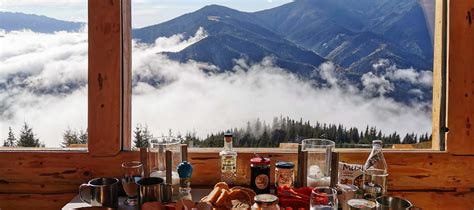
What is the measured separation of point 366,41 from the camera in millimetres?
2549

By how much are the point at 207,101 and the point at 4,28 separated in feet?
3.27

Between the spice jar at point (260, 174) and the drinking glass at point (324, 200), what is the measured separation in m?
0.42

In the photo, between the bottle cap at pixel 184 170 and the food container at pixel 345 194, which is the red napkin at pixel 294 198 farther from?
the bottle cap at pixel 184 170

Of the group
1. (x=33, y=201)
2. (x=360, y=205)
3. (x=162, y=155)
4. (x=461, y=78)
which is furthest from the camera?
(x=33, y=201)

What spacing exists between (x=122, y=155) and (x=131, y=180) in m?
0.34

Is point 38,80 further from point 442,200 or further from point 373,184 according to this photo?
point 442,200

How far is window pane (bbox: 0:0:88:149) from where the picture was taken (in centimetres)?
251

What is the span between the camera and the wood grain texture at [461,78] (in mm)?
2375

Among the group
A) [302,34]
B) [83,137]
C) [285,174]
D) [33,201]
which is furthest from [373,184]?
[33,201]

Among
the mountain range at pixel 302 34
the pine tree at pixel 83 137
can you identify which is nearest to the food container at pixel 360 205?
the mountain range at pixel 302 34

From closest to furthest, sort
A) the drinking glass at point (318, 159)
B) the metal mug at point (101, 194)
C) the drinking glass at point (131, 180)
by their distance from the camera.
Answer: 1. the metal mug at point (101, 194)
2. the drinking glass at point (131, 180)
3. the drinking glass at point (318, 159)

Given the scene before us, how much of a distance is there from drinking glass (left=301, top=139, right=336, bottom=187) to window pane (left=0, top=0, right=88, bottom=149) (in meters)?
1.04

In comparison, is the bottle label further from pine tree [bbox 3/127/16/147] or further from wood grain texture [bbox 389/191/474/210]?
pine tree [bbox 3/127/16/147]

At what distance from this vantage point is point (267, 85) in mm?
2547
